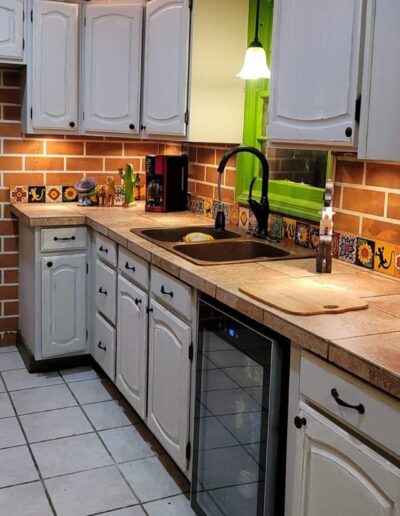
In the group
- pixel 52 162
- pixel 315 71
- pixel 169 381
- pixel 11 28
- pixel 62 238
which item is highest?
pixel 11 28

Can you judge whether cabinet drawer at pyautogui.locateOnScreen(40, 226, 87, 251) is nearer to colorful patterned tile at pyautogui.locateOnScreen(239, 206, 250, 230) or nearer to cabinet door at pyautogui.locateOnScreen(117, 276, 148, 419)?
cabinet door at pyautogui.locateOnScreen(117, 276, 148, 419)

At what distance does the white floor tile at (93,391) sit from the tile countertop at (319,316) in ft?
2.84

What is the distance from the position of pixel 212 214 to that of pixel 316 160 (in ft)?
2.95

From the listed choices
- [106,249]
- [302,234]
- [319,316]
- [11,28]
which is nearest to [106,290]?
[106,249]

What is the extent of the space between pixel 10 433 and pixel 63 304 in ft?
2.78

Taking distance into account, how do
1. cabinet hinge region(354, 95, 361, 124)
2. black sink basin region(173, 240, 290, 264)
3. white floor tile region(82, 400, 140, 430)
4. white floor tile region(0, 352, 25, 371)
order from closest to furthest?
cabinet hinge region(354, 95, 361, 124)
black sink basin region(173, 240, 290, 264)
white floor tile region(82, 400, 140, 430)
white floor tile region(0, 352, 25, 371)

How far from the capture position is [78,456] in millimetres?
2729

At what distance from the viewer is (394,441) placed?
1341 millimetres

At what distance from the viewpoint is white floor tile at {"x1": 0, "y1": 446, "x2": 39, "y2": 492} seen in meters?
2.54

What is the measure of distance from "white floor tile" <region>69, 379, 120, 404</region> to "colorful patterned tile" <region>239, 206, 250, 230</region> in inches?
43.3

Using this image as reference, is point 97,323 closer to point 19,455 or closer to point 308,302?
point 19,455

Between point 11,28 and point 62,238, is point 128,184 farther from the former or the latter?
point 11,28

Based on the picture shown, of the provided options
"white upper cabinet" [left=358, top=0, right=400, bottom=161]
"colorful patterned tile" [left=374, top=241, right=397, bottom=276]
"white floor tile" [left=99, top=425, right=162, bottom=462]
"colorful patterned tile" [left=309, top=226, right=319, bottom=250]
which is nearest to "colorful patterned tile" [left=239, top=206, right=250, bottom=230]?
"colorful patterned tile" [left=309, top=226, right=319, bottom=250]

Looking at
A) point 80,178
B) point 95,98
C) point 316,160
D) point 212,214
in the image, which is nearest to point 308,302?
point 316,160
